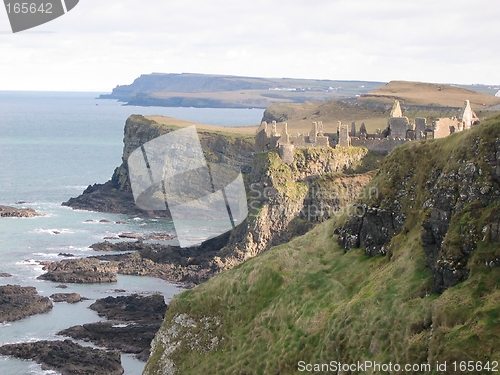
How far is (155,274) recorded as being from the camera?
8181 centimetres

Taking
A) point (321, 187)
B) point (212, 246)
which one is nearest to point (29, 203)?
point (212, 246)

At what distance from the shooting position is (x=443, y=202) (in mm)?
31000

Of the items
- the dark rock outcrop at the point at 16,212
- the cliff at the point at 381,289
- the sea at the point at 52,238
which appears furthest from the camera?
the dark rock outcrop at the point at 16,212

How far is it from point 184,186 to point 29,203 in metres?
21.7

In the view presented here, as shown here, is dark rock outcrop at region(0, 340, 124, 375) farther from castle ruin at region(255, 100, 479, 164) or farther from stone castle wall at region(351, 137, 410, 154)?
stone castle wall at region(351, 137, 410, 154)

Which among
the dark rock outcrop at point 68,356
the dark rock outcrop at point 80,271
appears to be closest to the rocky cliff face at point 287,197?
the dark rock outcrop at point 80,271

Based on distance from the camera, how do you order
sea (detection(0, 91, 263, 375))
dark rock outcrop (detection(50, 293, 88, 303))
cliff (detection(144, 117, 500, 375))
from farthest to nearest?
dark rock outcrop (detection(50, 293, 88, 303)), sea (detection(0, 91, 263, 375)), cliff (detection(144, 117, 500, 375))

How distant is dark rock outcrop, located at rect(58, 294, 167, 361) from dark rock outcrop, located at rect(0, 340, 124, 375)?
2.09m

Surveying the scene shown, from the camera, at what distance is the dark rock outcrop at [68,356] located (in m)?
54.2

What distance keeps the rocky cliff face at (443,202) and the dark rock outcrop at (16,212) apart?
264ft

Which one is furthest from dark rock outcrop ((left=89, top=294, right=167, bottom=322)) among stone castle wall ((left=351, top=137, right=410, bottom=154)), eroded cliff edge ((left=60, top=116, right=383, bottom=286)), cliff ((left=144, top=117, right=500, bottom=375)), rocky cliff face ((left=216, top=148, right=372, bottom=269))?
cliff ((left=144, top=117, right=500, bottom=375))

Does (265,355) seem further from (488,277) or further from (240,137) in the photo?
(240,137)

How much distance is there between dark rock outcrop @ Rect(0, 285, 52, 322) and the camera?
66312mm

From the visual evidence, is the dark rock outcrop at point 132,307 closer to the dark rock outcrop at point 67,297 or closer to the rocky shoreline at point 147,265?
the dark rock outcrop at point 67,297
